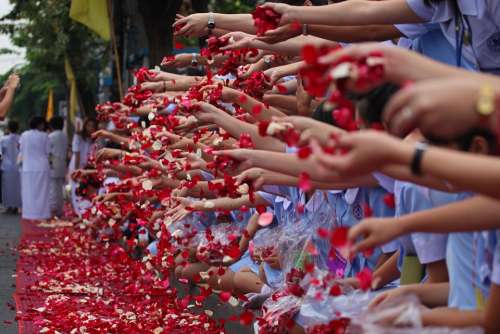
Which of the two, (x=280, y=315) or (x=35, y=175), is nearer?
(x=280, y=315)

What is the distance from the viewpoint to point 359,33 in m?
5.30

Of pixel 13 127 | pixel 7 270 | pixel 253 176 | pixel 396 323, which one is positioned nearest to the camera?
pixel 396 323

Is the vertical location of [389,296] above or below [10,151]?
above

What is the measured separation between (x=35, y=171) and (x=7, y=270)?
9.54m

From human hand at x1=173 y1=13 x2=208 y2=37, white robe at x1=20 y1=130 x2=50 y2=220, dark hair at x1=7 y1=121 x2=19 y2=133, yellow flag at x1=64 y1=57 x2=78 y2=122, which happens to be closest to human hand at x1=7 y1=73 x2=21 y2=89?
human hand at x1=173 y1=13 x2=208 y2=37

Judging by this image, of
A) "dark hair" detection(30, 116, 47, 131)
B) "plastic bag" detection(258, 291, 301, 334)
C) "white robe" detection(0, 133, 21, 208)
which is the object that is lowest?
"white robe" detection(0, 133, 21, 208)

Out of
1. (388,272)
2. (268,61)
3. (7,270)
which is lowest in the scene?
(7,270)

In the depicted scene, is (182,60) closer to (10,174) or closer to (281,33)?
(281,33)

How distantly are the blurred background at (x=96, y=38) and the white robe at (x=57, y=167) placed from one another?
1.67m

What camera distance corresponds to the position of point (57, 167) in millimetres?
22422

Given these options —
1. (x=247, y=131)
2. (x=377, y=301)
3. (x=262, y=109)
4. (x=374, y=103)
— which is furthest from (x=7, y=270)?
(x=374, y=103)

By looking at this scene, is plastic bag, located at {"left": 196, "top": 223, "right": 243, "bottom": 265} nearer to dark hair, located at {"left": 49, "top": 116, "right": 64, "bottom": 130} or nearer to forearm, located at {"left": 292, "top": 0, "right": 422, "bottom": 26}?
forearm, located at {"left": 292, "top": 0, "right": 422, "bottom": 26}

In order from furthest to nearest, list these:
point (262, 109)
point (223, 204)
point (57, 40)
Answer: point (57, 40) < point (223, 204) < point (262, 109)

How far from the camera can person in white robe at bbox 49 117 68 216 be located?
2220 centimetres
